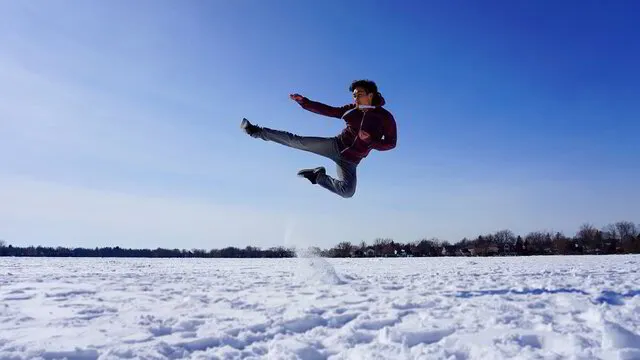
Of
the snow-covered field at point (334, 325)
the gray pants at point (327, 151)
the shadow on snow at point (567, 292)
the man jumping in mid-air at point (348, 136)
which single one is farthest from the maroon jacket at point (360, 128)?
the shadow on snow at point (567, 292)

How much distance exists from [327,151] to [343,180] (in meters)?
0.52

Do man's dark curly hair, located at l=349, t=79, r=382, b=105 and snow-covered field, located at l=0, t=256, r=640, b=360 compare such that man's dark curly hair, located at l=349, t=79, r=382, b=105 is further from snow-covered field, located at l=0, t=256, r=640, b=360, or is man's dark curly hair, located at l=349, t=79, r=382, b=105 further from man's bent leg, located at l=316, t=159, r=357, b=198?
snow-covered field, located at l=0, t=256, r=640, b=360

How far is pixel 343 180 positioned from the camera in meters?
6.66

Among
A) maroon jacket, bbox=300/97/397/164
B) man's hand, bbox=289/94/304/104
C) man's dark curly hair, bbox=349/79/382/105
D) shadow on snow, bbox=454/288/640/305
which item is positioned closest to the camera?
shadow on snow, bbox=454/288/640/305

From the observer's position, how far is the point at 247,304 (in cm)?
590

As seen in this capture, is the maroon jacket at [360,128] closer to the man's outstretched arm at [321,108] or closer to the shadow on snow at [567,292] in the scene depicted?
the man's outstretched arm at [321,108]

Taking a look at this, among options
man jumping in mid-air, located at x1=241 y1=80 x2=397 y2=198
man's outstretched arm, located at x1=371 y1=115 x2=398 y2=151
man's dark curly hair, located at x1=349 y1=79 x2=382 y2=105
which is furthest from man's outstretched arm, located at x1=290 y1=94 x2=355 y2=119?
man's outstretched arm, located at x1=371 y1=115 x2=398 y2=151

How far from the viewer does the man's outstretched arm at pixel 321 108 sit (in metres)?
6.63

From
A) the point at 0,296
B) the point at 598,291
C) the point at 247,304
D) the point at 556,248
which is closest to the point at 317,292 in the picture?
the point at 247,304

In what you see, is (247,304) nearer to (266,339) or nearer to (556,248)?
(266,339)

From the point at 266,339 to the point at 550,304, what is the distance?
11.8 ft

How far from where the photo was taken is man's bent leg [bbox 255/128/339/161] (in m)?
6.64

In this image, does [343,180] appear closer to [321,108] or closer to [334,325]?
→ [321,108]

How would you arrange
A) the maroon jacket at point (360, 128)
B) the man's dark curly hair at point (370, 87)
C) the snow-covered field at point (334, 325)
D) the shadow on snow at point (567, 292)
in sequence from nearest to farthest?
the snow-covered field at point (334, 325) < the shadow on snow at point (567, 292) < the maroon jacket at point (360, 128) < the man's dark curly hair at point (370, 87)
